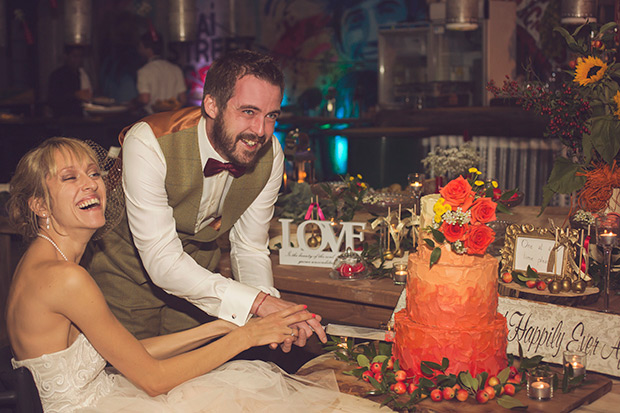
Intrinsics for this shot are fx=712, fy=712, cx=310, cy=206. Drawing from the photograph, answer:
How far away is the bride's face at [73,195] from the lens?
183cm

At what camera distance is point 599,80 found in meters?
2.36

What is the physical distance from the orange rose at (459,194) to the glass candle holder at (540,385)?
0.44 meters

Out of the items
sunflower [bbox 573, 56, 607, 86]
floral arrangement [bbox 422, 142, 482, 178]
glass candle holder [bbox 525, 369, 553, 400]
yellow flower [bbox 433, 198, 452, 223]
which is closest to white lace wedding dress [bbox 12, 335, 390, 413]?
glass candle holder [bbox 525, 369, 553, 400]

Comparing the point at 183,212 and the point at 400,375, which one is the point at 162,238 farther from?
the point at 400,375

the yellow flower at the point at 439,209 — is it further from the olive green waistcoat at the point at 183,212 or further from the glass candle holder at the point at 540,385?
the olive green waistcoat at the point at 183,212

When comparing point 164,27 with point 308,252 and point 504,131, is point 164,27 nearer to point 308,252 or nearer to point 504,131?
point 504,131

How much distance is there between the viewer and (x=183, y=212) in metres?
2.34

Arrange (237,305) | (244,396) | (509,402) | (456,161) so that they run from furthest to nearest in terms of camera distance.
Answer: (456,161)
(237,305)
(244,396)
(509,402)

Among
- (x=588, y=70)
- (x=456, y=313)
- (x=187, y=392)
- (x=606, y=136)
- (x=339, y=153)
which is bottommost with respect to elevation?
(x=187, y=392)

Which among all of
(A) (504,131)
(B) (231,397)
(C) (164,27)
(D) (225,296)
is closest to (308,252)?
(D) (225,296)

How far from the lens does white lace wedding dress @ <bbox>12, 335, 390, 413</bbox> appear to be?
171cm

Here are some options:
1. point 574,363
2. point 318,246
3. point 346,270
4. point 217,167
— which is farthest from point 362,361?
point 318,246

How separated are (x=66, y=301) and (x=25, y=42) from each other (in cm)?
1044

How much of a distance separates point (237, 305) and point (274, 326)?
0.18 meters
